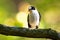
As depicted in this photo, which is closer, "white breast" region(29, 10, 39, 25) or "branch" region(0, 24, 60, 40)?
"branch" region(0, 24, 60, 40)

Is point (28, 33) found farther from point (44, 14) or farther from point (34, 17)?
point (44, 14)

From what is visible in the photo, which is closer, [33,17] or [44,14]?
[33,17]

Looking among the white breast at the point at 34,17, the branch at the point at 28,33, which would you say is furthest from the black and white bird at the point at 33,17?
the branch at the point at 28,33

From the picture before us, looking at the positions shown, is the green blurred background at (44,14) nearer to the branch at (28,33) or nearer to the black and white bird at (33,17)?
the black and white bird at (33,17)

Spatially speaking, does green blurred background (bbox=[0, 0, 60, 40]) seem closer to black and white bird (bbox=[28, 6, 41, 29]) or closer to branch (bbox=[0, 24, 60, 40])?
black and white bird (bbox=[28, 6, 41, 29])

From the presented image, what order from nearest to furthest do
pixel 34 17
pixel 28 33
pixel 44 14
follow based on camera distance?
pixel 28 33 → pixel 34 17 → pixel 44 14

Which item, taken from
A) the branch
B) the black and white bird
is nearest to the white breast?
the black and white bird

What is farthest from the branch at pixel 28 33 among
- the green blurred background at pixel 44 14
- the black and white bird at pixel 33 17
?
the black and white bird at pixel 33 17

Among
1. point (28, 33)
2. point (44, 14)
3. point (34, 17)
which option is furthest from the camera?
point (44, 14)

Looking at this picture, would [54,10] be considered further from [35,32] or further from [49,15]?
[35,32]

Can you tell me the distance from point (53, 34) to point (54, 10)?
1.53m

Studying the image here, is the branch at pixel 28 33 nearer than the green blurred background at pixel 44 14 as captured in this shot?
Yes

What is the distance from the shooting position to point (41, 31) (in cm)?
97

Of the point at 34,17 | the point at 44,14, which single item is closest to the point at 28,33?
the point at 34,17
